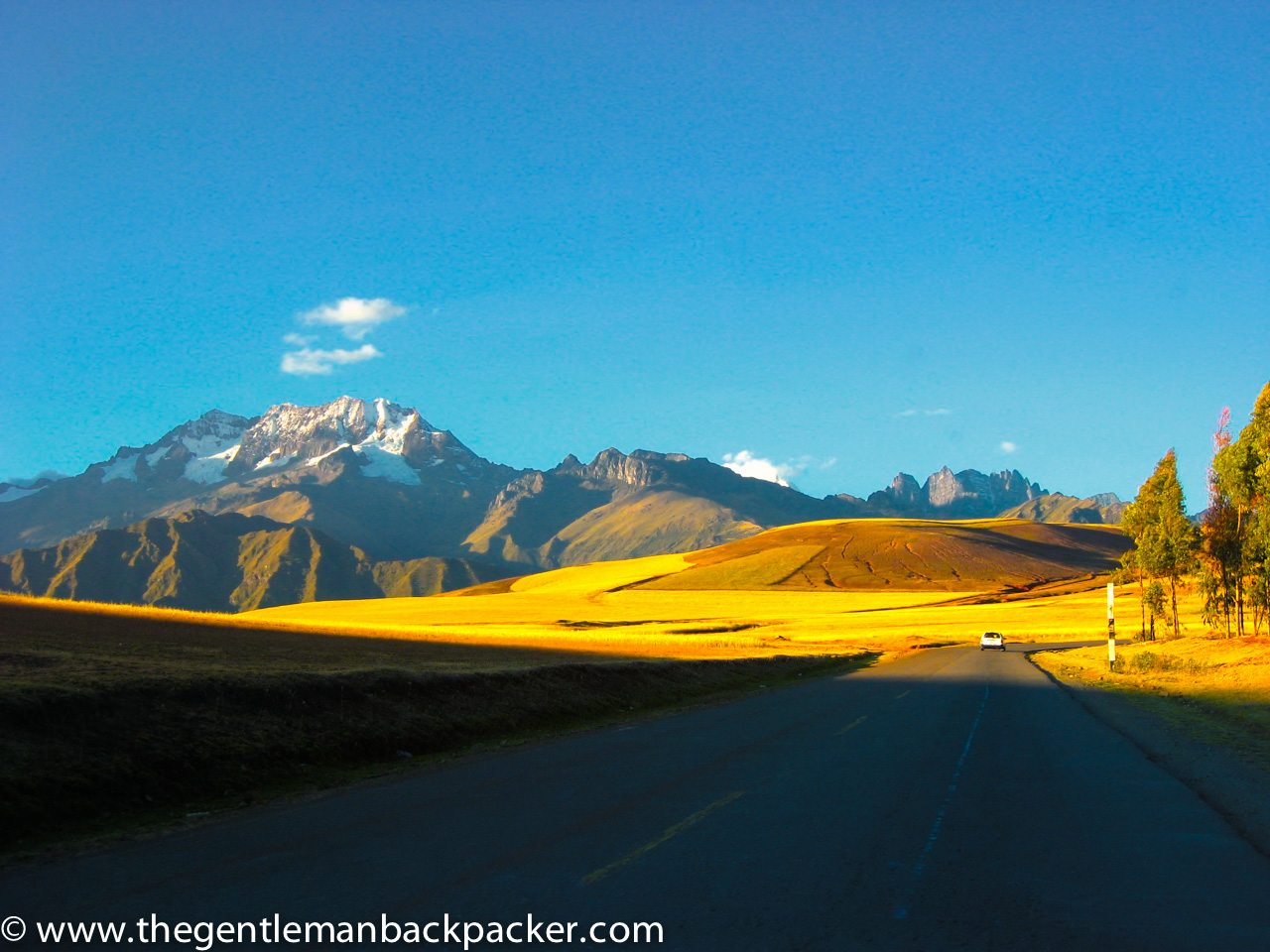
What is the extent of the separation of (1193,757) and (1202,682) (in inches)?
671

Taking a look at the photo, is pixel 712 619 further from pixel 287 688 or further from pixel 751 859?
pixel 751 859

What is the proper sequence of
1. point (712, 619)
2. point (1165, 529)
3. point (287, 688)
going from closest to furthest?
point (287, 688) → point (1165, 529) → point (712, 619)

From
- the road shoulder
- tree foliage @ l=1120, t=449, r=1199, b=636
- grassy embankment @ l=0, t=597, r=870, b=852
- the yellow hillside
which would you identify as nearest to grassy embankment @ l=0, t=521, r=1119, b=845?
grassy embankment @ l=0, t=597, r=870, b=852

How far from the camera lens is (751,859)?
8617 millimetres

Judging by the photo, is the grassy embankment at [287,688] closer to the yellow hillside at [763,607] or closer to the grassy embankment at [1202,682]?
the yellow hillside at [763,607]

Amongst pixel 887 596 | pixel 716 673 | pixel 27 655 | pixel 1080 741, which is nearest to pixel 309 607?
pixel 887 596

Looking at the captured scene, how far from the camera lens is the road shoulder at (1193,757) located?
1051 cm

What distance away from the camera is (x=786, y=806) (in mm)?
11156

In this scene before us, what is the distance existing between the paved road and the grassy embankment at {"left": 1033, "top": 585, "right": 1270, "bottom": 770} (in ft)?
13.7

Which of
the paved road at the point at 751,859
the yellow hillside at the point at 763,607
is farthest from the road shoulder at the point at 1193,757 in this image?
the yellow hillside at the point at 763,607

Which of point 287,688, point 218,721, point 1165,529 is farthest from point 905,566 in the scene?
point 218,721

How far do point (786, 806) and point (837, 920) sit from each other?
14.5 feet

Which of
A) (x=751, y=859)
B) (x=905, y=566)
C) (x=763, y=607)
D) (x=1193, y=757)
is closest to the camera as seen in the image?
(x=751, y=859)

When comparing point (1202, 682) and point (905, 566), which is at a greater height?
point (905, 566)
